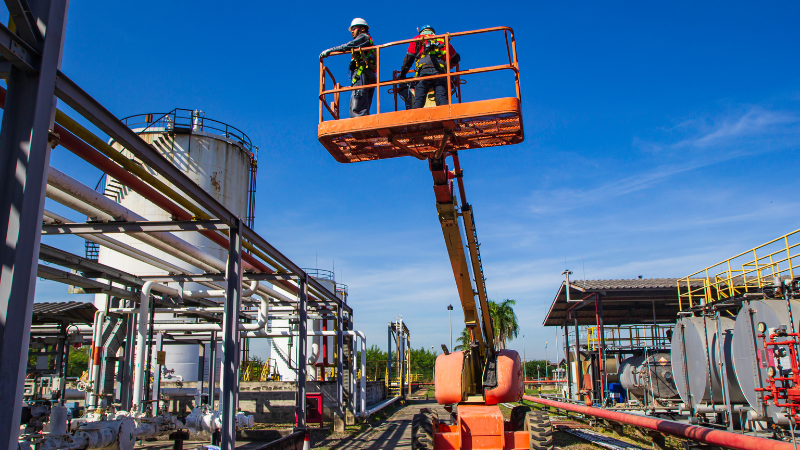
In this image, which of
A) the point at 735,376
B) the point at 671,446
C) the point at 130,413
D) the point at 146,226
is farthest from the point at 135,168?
the point at 671,446

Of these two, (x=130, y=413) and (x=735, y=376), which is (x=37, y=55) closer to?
(x=130, y=413)

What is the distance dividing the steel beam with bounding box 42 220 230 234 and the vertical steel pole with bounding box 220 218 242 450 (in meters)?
0.75

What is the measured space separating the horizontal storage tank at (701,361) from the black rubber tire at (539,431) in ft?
15.9

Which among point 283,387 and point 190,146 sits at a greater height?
point 190,146

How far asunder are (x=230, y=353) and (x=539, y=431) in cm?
579

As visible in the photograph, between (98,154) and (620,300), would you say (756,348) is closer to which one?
(620,300)

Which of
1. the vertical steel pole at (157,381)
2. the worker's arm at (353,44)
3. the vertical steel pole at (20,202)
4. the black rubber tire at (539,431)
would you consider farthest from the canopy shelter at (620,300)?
the vertical steel pole at (20,202)

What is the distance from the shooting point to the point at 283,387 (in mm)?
19875

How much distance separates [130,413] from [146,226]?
18.3ft

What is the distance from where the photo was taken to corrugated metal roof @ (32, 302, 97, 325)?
49.9ft

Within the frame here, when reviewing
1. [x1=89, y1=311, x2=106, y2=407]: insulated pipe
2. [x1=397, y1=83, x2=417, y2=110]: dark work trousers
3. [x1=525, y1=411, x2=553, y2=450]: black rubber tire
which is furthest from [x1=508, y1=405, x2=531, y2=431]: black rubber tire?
[x1=89, y1=311, x2=106, y2=407]: insulated pipe

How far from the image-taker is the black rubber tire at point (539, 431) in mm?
10125

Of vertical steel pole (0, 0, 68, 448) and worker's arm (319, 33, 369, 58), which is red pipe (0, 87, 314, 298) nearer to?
vertical steel pole (0, 0, 68, 448)

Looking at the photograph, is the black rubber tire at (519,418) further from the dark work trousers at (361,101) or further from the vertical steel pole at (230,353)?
the dark work trousers at (361,101)
